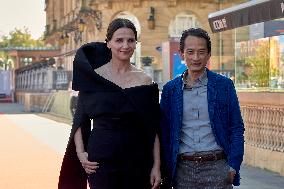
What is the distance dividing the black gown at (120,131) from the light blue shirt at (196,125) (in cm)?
19

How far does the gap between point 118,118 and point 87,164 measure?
13.9 inches

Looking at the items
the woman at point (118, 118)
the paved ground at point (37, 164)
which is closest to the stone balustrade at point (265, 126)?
the paved ground at point (37, 164)

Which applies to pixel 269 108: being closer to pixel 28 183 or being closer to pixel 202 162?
pixel 28 183

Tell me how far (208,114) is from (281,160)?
6.81 meters

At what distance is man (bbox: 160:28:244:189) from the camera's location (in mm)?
4223

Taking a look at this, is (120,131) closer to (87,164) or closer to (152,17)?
(87,164)

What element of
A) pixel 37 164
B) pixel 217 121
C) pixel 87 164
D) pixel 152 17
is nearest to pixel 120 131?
pixel 87 164

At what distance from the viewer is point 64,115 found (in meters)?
30.4

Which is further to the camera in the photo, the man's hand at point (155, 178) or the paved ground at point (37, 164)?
the paved ground at point (37, 164)

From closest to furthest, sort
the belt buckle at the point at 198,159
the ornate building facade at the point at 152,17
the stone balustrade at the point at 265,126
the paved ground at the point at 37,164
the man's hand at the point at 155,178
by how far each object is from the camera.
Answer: the belt buckle at the point at 198,159, the man's hand at the point at 155,178, the paved ground at the point at 37,164, the stone balustrade at the point at 265,126, the ornate building facade at the point at 152,17

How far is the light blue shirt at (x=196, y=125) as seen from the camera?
422cm

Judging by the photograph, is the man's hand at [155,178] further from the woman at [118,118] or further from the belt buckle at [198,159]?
the belt buckle at [198,159]

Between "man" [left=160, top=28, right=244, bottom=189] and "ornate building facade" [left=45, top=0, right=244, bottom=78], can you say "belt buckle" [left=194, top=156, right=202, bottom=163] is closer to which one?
"man" [left=160, top=28, right=244, bottom=189]

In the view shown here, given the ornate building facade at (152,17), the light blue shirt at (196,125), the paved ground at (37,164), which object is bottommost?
the paved ground at (37,164)
